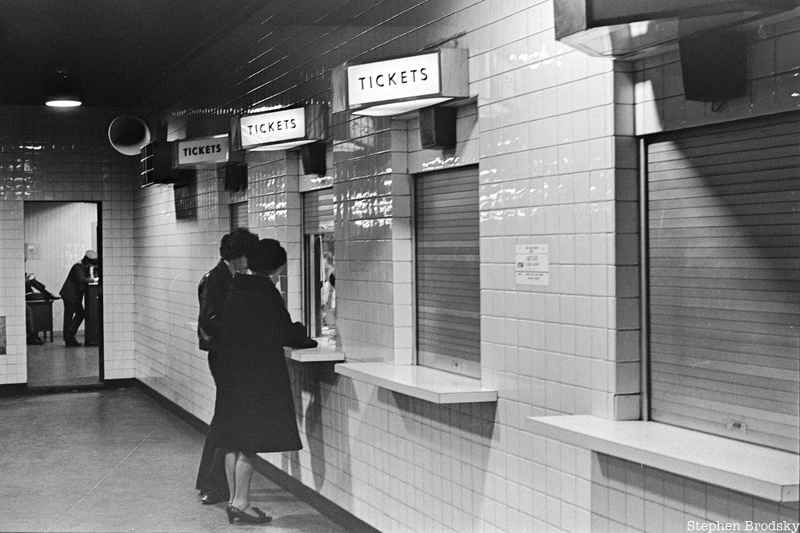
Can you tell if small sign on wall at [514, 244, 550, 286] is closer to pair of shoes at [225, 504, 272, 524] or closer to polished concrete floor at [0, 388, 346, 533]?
polished concrete floor at [0, 388, 346, 533]

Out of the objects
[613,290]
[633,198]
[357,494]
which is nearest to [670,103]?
[633,198]

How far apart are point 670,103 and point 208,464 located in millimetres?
4380

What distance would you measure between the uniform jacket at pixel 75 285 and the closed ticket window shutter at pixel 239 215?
30.1 ft

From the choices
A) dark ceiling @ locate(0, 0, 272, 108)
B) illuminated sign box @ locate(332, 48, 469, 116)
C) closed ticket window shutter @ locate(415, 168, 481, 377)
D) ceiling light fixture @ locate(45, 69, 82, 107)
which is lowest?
closed ticket window shutter @ locate(415, 168, 481, 377)

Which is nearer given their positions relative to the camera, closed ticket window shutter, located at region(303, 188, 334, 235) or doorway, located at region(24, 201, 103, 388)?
closed ticket window shutter, located at region(303, 188, 334, 235)

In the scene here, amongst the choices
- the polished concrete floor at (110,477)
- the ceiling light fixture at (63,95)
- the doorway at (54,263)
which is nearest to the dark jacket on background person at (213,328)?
the polished concrete floor at (110,477)

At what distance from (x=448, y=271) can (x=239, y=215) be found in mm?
3819

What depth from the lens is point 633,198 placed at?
3.45 metres

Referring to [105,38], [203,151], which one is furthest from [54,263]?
[203,151]

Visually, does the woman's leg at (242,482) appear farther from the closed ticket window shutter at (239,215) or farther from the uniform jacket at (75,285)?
the uniform jacket at (75,285)

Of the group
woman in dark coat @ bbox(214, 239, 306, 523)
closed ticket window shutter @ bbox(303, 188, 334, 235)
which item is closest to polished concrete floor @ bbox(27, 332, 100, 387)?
closed ticket window shutter @ bbox(303, 188, 334, 235)

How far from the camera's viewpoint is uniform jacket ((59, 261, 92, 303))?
16672 mm

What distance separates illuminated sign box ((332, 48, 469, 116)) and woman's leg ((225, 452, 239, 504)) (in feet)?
8.17

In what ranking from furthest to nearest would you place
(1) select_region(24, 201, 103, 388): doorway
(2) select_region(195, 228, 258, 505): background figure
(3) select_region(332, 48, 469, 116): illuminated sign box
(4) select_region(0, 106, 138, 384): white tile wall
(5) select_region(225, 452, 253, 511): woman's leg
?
(1) select_region(24, 201, 103, 388): doorway, (4) select_region(0, 106, 138, 384): white tile wall, (2) select_region(195, 228, 258, 505): background figure, (5) select_region(225, 452, 253, 511): woman's leg, (3) select_region(332, 48, 469, 116): illuminated sign box
